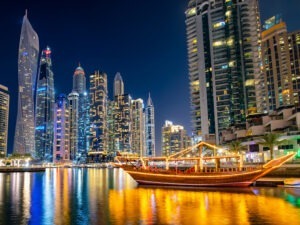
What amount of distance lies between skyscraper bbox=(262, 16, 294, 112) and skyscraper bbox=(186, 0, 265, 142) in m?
36.3

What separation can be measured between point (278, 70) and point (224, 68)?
57.2m

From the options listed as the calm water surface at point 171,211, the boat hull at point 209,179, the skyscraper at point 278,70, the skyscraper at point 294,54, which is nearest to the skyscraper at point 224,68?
the skyscraper at point 278,70

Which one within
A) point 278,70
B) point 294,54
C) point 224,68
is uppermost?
point 294,54

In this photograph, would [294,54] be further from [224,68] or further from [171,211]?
[171,211]

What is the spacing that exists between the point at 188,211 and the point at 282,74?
183 metres

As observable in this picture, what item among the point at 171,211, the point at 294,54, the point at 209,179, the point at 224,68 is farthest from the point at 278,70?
the point at 171,211

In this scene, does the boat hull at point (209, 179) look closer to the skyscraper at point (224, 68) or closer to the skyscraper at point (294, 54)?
the skyscraper at point (224, 68)

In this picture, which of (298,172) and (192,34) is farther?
(192,34)

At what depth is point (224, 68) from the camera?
154 metres

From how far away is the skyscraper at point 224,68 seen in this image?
491ft

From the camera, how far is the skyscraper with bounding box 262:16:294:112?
186 metres

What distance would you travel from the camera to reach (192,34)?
171250 mm

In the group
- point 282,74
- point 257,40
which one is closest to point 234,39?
point 257,40

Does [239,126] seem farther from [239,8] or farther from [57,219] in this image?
[57,219]
